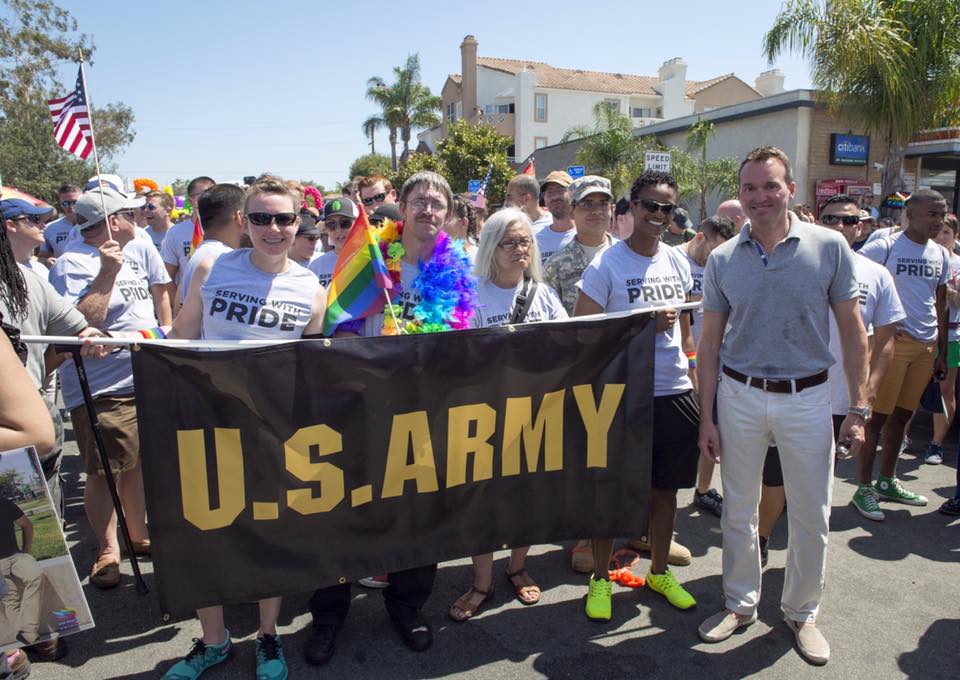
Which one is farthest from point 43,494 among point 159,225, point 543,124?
point 543,124

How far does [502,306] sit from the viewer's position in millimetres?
3416

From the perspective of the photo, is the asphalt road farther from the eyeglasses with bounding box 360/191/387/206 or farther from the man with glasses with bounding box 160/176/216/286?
the eyeglasses with bounding box 360/191/387/206

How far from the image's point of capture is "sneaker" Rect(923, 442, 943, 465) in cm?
579

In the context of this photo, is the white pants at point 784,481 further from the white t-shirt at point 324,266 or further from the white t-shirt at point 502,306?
the white t-shirt at point 324,266

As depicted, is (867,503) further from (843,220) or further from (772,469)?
(843,220)

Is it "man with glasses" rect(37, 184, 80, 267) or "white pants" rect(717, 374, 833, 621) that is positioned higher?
"man with glasses" rect(37, 184, 80, 267)

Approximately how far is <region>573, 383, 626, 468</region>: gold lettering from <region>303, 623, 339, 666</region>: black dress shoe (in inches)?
56.7

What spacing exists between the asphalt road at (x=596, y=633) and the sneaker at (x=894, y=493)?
0.72 m

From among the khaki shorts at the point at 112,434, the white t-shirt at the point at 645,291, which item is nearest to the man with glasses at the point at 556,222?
the white t-shirt at the point at 645,291

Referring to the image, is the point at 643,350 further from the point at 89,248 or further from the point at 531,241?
the point at 89,248

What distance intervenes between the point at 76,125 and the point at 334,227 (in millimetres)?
2364

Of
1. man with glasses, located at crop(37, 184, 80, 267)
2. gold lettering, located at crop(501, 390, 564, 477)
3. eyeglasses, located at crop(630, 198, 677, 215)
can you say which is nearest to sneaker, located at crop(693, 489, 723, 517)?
gold lettering, located at crop(501, 390, 564, 477)

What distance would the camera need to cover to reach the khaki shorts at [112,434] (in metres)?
3.76

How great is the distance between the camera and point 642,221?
11.5ft
